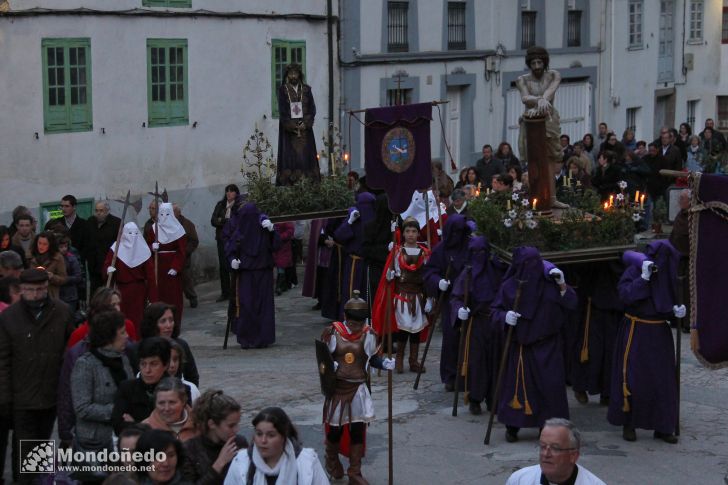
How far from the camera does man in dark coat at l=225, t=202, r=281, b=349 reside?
57.9ft

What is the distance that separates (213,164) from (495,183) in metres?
9.13

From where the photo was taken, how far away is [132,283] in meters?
17.1

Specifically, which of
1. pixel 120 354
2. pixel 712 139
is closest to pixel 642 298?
pixel 120 354

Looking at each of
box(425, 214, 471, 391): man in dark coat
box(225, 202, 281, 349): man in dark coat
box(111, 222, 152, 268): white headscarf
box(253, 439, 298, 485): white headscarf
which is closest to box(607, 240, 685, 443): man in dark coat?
box(425, 214, 471, 391): man in dark coat

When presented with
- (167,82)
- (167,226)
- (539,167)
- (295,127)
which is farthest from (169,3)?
(539,167)

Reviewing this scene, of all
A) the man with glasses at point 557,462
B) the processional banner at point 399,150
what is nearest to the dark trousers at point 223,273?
the processional banner at point 399,150

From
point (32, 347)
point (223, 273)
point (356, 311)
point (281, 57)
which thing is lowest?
point (223, 273)

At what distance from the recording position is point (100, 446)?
9.76 meters

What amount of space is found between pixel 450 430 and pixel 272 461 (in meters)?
5.55

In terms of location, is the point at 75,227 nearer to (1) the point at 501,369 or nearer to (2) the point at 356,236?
(2) the point at 356,236

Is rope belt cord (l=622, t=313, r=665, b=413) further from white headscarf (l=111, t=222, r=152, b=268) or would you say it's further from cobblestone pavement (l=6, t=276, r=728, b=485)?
white headscarf (l=111, t=222, r=152, b=268)

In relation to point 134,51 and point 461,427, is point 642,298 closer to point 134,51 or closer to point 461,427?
point 461,427

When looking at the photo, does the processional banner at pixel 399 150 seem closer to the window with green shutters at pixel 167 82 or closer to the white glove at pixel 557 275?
the white glove at pixel 557 275

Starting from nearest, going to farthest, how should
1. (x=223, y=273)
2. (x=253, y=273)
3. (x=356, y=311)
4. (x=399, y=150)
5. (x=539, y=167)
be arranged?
1. (x=356, y=311)
2. (x=539, y=167)
3. (x=399, y=150)
4. (x=253, y=273)
5. (x=223, y=273)
